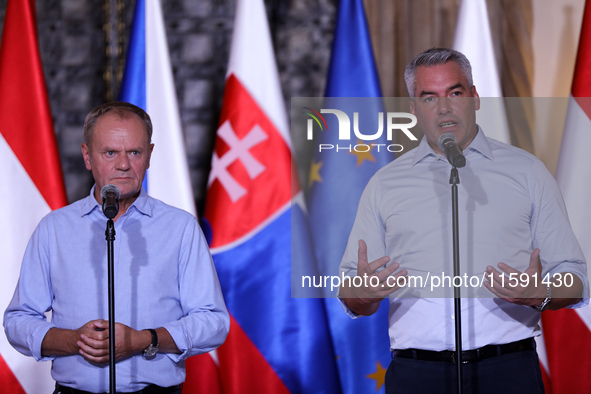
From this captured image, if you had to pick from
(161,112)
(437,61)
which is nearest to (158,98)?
(161,112)

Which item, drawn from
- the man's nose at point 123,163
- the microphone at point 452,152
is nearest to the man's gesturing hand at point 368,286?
the microphone at point 452,152

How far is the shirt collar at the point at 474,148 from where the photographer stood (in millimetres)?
1852

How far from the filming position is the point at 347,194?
206 centimetres

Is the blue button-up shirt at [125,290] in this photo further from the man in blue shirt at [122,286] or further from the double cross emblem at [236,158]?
the double cross emblem at [236,158]

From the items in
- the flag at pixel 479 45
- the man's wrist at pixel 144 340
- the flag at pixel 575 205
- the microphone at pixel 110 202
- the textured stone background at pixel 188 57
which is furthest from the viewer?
the textured stone background at pixel 188 57

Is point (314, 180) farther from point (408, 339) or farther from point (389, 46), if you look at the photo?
point (389, 46)

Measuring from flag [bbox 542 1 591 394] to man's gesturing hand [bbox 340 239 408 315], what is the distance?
832mm

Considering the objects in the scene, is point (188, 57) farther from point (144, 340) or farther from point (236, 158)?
point (144, 340)

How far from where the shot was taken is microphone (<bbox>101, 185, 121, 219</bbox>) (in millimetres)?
1419

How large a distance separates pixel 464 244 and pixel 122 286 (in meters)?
1.10

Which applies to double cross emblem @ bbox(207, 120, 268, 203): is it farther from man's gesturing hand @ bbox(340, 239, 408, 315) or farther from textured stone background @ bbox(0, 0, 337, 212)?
man's gesturing hand @ bbox(340, 239, 408, 315)

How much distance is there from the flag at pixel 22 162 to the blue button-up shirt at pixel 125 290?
3.43ft

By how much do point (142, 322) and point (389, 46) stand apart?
1.88m

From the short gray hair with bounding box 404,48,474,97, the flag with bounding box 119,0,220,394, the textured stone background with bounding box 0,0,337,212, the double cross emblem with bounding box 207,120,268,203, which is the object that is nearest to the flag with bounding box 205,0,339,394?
the double cross emblem with bounding box 207,120,268,203
